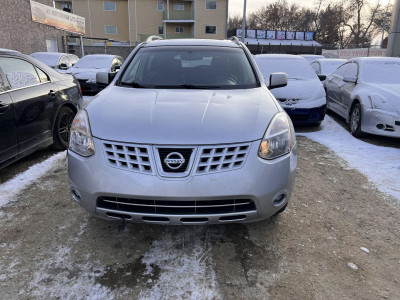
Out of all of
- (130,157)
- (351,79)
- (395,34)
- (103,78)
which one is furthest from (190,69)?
(395,34)

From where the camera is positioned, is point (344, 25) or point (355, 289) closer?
point (355, 289)

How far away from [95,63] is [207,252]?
10.9m

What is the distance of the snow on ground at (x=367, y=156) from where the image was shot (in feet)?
13.8

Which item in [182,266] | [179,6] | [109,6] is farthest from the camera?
[109,6]

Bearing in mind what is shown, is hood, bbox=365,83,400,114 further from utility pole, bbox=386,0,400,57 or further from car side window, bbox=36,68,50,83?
utility pole, bbox=386,0,400,57

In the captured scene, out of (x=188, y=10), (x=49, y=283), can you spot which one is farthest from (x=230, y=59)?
(x=188, y=10)

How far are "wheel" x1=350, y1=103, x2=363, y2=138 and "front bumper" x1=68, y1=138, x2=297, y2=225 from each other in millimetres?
4408

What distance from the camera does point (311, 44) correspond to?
141 ft

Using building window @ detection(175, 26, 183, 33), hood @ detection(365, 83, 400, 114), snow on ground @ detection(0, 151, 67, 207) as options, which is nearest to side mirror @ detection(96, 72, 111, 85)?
snow on ground @ detection(0, 151, 67, 207)

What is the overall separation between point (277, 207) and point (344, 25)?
63.9 metres

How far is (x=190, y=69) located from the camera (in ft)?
12.2

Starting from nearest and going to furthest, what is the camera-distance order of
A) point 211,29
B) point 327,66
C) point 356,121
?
point 356,121, point 327,66, point 211,29

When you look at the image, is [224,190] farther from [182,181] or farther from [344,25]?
[344,25]

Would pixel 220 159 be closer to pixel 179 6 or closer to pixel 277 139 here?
pixel 277 139
